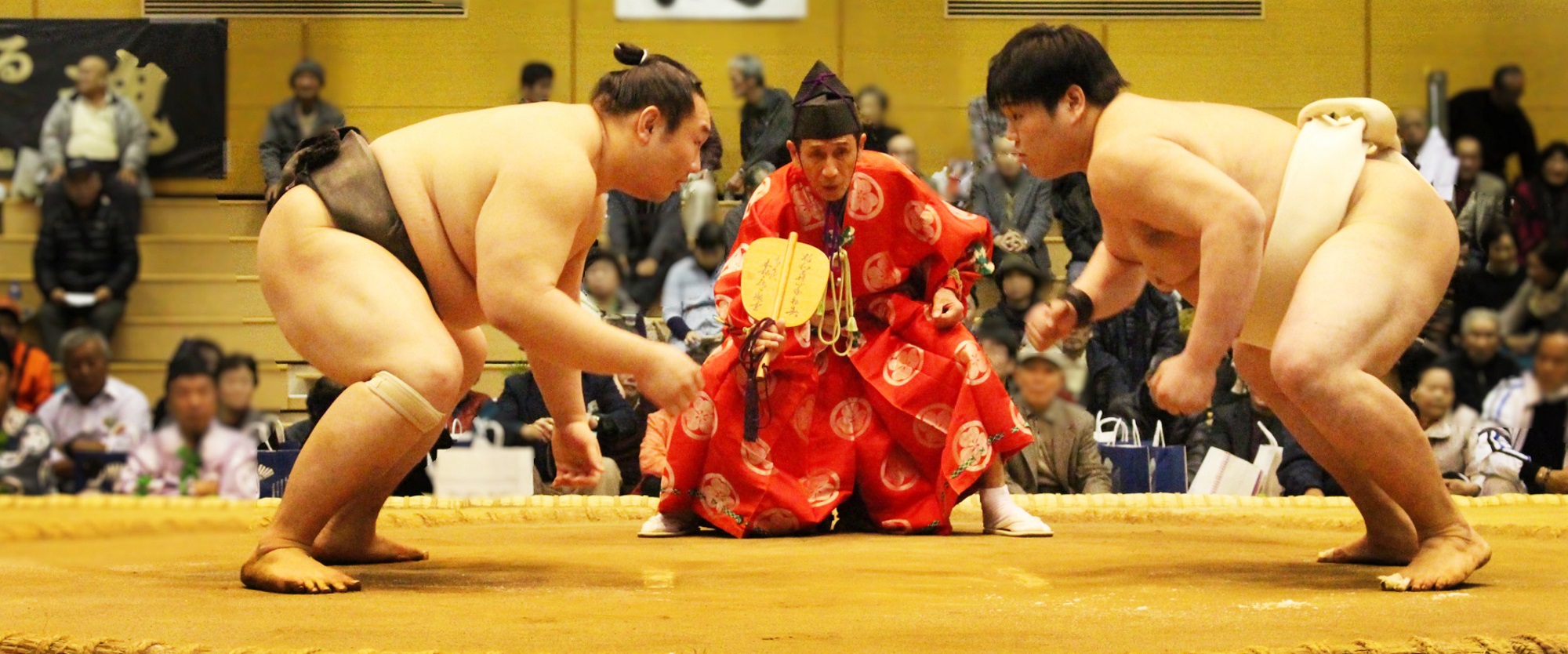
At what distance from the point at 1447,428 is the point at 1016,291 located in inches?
43.5

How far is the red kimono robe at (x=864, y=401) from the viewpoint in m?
2.93

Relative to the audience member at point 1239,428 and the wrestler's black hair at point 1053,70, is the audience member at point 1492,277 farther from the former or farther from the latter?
the audience member at point 1239,428

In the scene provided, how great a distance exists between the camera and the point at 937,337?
2.99m

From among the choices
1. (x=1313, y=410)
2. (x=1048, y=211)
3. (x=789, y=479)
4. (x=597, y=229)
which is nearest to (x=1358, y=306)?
(x=1313, y=410)

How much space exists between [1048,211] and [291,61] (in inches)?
99.5

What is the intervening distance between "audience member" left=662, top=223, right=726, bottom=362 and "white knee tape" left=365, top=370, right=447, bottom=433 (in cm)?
→ 202

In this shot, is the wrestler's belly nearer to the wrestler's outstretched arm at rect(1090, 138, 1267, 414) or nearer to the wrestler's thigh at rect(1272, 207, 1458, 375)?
the wrestler's outstretched arm at rect(1090, 138, 1267, 414)

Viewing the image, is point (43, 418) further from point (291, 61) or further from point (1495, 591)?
point (1495, 591)

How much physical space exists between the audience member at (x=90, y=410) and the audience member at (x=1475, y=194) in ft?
4.53

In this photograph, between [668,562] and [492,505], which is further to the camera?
[492,505]

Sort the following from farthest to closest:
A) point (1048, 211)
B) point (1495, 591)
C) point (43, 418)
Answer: point (1048, 211)
point (1495, 591)
point (43, 418)

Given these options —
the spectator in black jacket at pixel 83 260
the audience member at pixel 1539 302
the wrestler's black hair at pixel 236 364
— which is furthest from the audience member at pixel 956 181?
the wrestler's black hair at pixel 236 364

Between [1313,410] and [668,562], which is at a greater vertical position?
[1313,410]

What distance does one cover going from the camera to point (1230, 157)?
2.07 metres
